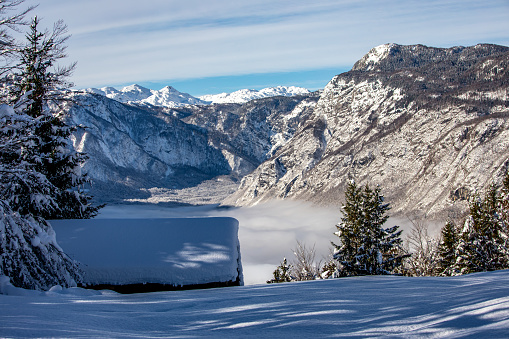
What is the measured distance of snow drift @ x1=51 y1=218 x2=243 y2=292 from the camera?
10.8 m

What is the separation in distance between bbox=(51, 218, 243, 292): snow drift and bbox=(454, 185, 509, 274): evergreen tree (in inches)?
881

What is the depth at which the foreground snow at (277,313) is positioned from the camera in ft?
18.5

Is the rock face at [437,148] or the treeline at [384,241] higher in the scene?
the rock face at [437,148]

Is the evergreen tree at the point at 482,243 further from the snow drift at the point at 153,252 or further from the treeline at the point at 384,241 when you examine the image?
the snow drift at the point at 153,252

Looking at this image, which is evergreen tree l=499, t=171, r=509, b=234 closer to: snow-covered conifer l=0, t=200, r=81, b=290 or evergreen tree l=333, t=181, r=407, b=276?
evergreen tree l=333, t=181, r=407, b=276

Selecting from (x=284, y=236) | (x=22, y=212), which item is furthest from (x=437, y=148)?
(x=22, y=212)

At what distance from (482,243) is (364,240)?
9.37 metres

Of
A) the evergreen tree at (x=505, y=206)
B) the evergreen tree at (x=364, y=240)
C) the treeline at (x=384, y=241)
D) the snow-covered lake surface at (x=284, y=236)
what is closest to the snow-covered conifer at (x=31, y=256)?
the treeline at (x=384, y=241)

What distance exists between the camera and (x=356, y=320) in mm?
6172

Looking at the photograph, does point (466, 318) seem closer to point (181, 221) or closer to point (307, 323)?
point (307, 323)

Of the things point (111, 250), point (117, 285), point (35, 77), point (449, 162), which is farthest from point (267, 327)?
point (449, 162)

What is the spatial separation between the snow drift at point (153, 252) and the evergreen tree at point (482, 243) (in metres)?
22.4

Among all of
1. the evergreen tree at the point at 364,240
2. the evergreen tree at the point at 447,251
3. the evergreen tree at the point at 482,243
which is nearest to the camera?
the evergreen tree at the point at 364,240

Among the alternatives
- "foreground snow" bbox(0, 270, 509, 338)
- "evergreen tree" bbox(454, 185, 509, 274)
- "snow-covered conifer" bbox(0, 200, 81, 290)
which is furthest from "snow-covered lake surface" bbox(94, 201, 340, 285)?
"foreground snow" bbox(0, 270, 509, 338)
